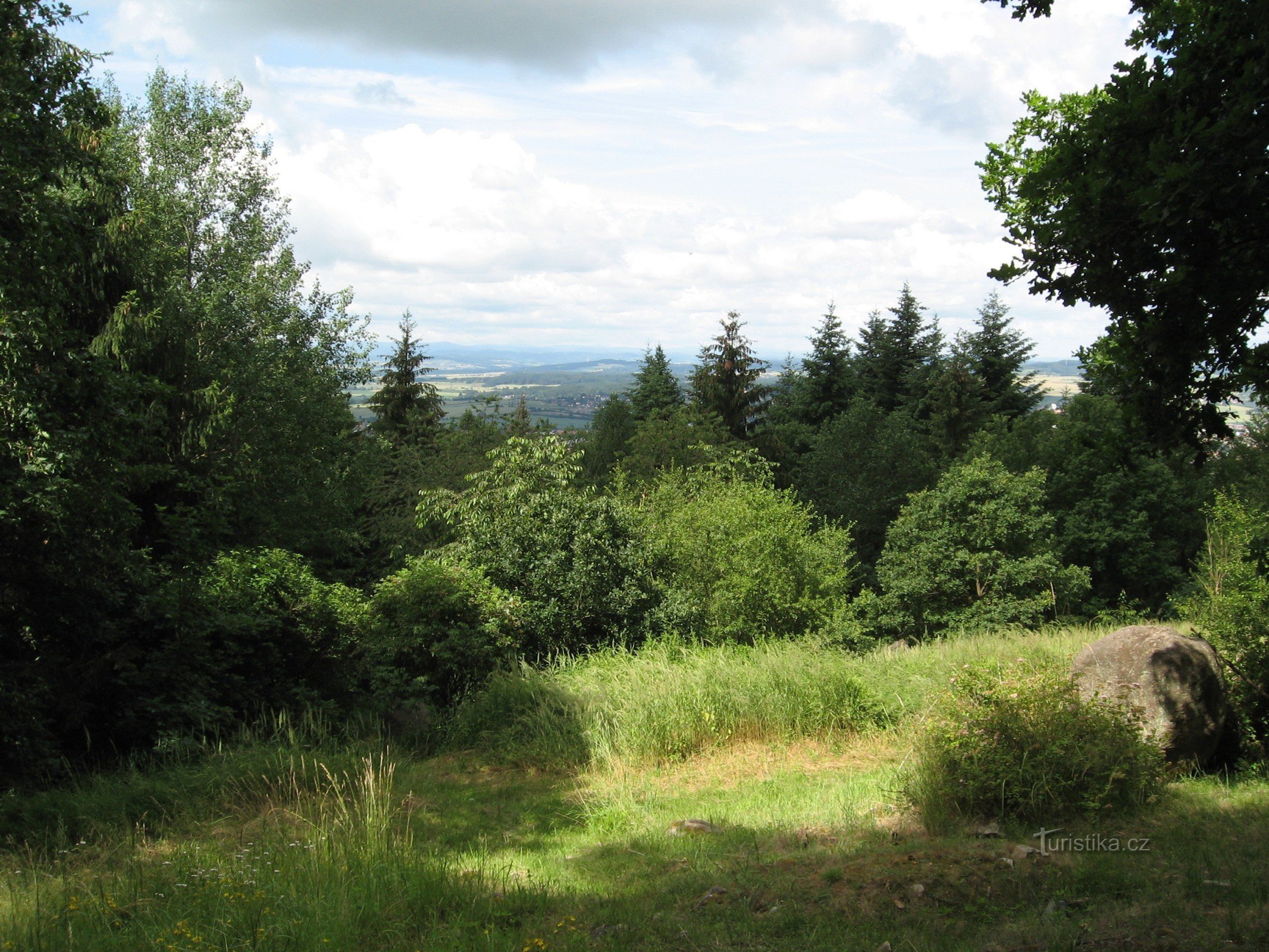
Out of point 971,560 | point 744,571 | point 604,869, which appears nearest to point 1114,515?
point 971,560

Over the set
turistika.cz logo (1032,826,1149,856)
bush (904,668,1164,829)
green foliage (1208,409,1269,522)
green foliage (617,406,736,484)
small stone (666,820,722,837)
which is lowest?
small stone (666,820,722,837)

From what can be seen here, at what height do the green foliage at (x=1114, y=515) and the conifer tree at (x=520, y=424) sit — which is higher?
the conifer tree at (x=520, y=424)

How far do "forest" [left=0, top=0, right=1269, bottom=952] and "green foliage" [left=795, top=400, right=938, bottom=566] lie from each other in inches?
261

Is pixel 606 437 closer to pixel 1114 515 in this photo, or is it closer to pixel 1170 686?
pixel 1114 515

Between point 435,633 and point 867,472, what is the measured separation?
2675cm

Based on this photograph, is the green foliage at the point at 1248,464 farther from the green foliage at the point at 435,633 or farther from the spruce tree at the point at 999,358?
the green foliage at the point at 435,633

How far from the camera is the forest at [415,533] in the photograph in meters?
5.37

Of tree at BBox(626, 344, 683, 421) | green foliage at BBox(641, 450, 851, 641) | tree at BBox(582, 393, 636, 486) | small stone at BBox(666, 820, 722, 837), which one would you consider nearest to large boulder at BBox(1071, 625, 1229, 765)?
small stone at BBox(666, 820, 722, 837)

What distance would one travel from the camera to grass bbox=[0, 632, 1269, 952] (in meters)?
4.45

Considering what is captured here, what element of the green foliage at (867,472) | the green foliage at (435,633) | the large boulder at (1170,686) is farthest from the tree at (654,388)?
the large boulder at (1170,686)

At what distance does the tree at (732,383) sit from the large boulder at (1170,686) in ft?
121

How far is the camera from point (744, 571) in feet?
58.6

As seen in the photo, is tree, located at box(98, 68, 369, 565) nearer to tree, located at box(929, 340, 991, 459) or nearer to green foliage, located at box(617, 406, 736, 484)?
green foliage, located at box(617, 406, 736, 484)

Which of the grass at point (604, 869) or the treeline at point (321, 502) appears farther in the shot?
the treeline at point (321, 502)
